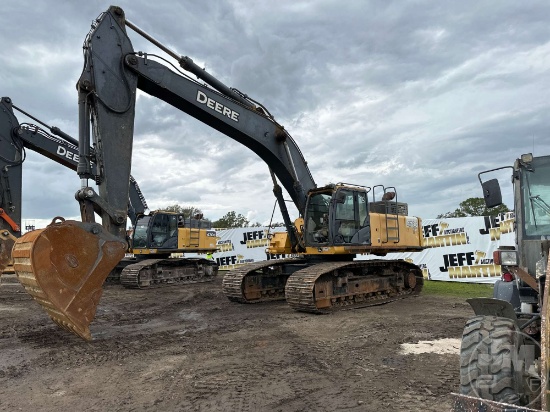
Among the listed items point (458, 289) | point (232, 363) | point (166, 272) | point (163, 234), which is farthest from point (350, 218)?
point (163, 234)

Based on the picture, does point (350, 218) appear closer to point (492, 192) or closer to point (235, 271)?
point (235, 271)

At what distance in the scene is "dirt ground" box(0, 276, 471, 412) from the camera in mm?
4492

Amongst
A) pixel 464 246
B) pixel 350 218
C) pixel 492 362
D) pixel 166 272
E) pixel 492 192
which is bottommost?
pixel 492 362

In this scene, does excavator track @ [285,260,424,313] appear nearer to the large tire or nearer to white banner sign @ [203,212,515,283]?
white banner sign @ [203,212,515,283]

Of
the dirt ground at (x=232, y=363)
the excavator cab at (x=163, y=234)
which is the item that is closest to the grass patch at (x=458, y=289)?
the dirt ground at (x=232, y=363)

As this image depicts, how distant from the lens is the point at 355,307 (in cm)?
1032

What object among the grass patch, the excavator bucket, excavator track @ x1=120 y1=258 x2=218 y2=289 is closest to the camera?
the excavator bucket

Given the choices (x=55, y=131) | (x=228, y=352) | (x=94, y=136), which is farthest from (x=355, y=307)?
(x=55, y=131)

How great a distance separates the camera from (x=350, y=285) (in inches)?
414

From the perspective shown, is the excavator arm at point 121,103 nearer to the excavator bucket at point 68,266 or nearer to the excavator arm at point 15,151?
the excavator bucket at point 68,266

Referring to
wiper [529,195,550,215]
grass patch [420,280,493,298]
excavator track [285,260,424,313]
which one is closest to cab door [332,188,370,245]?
excavator track [285,260,424,313]

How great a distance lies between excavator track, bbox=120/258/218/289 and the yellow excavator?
5.64m

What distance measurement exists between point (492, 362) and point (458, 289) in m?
11.8

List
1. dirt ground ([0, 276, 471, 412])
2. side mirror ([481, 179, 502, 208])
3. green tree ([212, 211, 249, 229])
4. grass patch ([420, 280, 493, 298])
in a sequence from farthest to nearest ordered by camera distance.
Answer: green tree ([212, 211, 249, 229]) < grass patch ([420, 280, 493, 298]) < side mirror ([481, 179, 502, 208]) < dirt ground ([0, 276, 471, 412])
